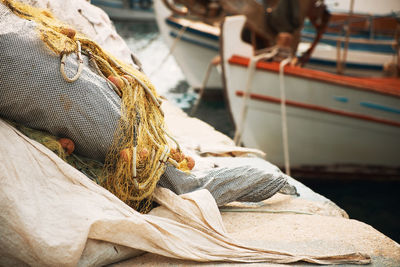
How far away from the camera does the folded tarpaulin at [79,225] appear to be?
1.92m

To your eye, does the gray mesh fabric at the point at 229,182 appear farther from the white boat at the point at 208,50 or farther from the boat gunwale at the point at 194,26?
the boat gunwale at the point at 194,26

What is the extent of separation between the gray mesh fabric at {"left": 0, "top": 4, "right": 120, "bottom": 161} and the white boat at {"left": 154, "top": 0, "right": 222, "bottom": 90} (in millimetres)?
11049

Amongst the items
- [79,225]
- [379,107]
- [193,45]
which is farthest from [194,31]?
[79,225]

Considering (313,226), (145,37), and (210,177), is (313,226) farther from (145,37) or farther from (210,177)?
(145,37)

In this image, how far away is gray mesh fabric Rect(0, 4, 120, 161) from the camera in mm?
2162

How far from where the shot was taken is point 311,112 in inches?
299

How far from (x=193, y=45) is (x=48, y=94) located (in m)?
12.0

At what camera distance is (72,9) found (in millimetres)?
3516

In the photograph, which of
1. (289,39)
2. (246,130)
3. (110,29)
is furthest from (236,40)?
(110,29)

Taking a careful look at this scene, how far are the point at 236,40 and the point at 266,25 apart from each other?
1597 millimetres

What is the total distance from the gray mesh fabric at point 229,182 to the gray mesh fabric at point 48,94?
49cm

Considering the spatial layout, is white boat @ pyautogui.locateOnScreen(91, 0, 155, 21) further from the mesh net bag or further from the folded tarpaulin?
the folded tarpaulin

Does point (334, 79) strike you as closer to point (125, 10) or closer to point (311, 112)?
point (311, 112)

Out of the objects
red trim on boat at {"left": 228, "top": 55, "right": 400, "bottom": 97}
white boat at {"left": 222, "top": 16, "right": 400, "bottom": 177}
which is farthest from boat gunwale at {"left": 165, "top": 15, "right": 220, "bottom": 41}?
red trim on boat at {"left": 228, "top": 55, "right": 400, "bottom": 97}
